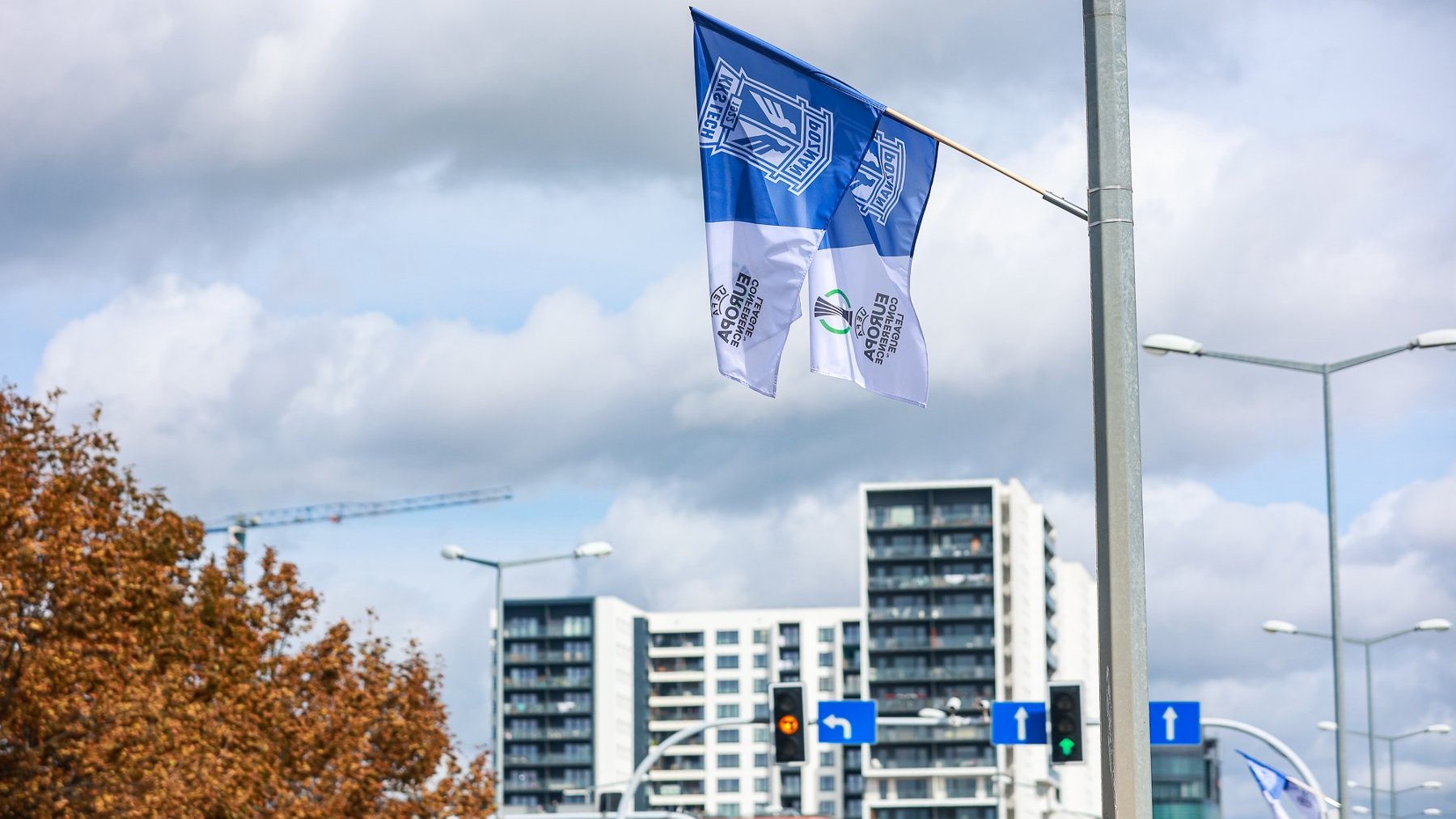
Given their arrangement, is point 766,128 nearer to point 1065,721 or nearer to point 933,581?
point 1065,721

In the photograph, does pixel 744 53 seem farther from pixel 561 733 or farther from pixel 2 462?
pixel 561 733

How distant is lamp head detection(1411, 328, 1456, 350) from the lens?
29438 millimetres

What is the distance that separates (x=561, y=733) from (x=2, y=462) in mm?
153442

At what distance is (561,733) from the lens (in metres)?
177

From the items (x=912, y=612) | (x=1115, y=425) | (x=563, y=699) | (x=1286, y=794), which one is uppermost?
(x=912, y=612)

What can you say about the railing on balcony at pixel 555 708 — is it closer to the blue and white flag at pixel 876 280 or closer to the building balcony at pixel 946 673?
the building balcony at pixel 946 673

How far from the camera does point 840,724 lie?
3816cm

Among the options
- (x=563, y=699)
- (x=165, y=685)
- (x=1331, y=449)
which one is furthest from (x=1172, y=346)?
(x=563, y=699)

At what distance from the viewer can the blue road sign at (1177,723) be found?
33500mm

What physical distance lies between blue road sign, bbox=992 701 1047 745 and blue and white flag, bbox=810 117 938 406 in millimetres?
27655

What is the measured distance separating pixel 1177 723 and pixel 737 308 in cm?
2609

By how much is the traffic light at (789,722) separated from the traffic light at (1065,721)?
5.71m

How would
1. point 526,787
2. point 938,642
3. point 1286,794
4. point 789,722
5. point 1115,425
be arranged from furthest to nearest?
point 526,787, point 938,642, point 789,722, point 1286,794, point 1115,425

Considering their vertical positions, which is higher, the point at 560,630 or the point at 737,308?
the point at 560,630
